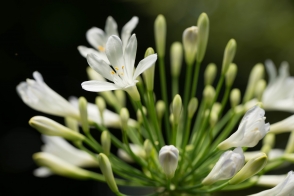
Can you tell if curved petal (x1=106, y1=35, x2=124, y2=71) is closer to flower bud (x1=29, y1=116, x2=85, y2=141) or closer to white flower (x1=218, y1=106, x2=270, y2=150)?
flower bud (x1=29, y1=116, x2=85, y2=141)

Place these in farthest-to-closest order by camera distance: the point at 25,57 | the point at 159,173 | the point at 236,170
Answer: the point at 25,57, the point at 159,173, the point at 236,170

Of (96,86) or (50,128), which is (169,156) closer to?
(96,86)

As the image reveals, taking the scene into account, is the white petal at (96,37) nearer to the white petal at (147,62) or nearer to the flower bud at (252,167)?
the white petal at (147,62)

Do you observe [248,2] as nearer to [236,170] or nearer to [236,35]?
[236,35]

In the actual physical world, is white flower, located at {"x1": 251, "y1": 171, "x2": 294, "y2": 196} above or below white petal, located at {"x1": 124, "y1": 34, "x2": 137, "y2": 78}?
below

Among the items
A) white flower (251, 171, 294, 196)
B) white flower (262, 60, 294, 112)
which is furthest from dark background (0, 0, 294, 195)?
white flower (251, 171, 294, 196)

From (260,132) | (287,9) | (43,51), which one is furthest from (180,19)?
(260,132)

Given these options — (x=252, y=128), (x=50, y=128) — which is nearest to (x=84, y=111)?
(x=50, y=128)
